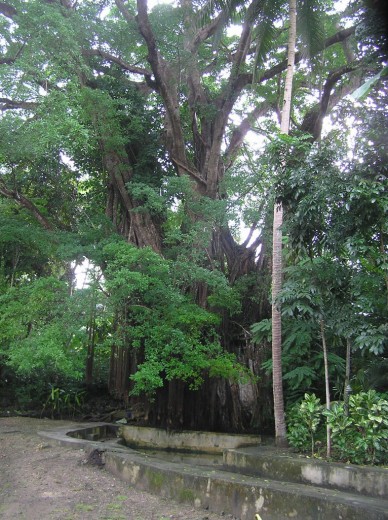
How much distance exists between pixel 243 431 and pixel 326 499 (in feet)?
18.8

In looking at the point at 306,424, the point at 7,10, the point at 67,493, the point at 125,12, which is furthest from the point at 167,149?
the point at 67,493

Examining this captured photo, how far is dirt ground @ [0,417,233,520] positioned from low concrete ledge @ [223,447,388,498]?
60.3 inches

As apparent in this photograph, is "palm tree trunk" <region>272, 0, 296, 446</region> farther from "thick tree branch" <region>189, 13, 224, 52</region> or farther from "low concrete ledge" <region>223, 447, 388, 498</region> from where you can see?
"thick tree branch" <region>189, 13, 224, 52</region>

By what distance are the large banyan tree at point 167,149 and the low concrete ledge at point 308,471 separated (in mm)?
1955

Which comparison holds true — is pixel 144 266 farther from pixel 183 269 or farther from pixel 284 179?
pixel 284 179

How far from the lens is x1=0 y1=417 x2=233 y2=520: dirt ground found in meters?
4.75

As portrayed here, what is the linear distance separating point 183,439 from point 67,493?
4.81 metres

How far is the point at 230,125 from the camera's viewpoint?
13.2 meters

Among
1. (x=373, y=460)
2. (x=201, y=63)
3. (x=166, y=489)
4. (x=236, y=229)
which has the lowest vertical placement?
(x=166, y=489)

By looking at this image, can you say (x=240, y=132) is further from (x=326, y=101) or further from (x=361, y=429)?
(x=361, y=429)

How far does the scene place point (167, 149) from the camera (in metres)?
12.0

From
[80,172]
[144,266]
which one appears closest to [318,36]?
[144,266]

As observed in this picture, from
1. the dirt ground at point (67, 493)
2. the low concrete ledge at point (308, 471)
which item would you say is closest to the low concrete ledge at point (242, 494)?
the dirt ground at point (67, 493)

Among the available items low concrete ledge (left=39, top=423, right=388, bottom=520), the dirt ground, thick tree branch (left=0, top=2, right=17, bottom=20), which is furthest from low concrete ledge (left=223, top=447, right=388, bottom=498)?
thick tree branch (left=0, top=2, right=17, bottom=20)
